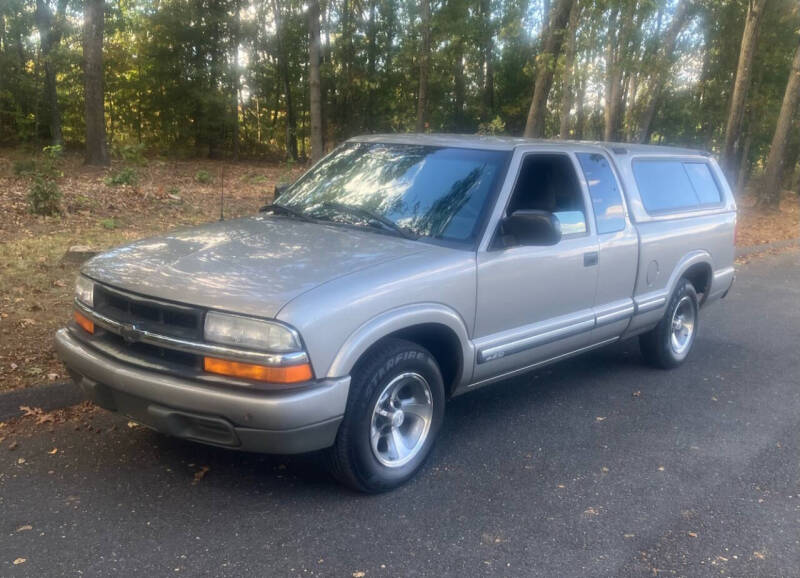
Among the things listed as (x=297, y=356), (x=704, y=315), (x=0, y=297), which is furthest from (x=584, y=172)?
(x=0, y=297)

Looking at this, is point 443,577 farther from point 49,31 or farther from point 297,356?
point 49,31

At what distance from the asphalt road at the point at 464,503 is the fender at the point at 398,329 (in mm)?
695

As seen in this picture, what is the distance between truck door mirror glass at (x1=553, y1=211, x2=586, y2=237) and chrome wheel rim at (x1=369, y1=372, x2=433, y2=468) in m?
1.55

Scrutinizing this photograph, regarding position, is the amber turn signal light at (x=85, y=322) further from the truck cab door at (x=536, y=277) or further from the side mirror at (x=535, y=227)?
the side mirror at (x=535, y=227)

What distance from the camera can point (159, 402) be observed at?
3447mm

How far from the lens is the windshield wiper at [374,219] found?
4.34 metres

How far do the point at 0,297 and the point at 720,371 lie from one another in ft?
20.7

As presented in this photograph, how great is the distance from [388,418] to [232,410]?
93cm

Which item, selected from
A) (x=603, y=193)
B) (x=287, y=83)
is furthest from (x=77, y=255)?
(x=287, y=83)

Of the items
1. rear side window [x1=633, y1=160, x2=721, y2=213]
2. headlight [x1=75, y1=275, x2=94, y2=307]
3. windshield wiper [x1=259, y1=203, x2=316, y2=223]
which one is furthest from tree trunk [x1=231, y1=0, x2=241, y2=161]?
headlight [x1=75, y1=275, x2=94, y2=307]

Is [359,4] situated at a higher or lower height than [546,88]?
higher

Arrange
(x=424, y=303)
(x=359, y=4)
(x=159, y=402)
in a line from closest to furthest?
(x=159, y=402) → (x=424, y=303) → (x=359, y=4)

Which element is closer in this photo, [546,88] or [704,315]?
[704,315]

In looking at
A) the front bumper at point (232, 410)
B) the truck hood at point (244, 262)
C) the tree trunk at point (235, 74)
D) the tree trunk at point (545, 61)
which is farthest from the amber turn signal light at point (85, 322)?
the tree trunk at point (235, 74)
